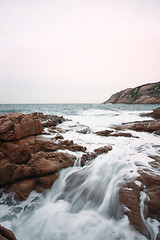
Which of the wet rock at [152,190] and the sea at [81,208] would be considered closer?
the sea at [81,208]

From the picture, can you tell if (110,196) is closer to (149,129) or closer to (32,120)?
(32,120)

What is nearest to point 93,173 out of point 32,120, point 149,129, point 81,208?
point 81,208

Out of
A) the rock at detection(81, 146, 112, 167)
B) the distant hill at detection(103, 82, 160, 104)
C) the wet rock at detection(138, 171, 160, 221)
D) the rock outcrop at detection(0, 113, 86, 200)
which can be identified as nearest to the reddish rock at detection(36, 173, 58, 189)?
the rock outcrop at detection(0, 113, 86, 200)

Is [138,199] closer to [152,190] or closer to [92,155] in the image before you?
[152,190]

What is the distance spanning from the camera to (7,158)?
10.9 ft

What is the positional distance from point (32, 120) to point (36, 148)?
4.36 feet

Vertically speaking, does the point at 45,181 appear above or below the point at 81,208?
above

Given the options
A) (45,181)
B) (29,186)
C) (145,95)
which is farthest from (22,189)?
(145,95)

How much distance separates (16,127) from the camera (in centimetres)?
400

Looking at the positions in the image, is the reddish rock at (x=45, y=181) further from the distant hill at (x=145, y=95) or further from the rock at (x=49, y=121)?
the distant hill at (x=145, y=95)

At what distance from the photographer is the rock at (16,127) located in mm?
3740

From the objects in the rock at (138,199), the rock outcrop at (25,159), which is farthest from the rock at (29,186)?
the rock at (138,199)

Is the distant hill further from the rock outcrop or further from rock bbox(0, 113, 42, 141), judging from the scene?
the rock outcrop

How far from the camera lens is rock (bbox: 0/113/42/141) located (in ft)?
12.3
